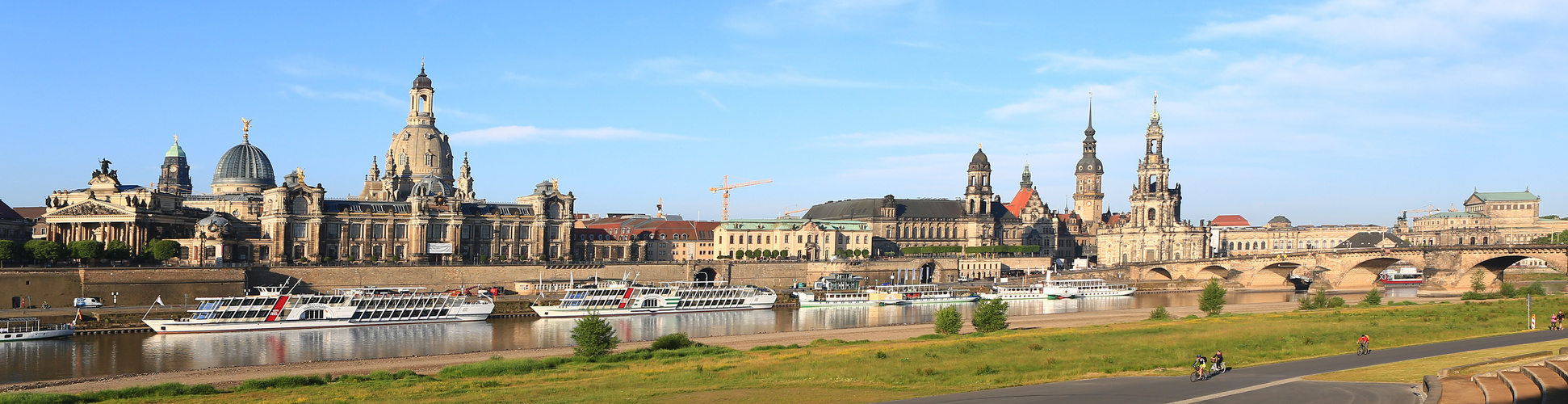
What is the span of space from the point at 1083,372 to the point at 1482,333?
82.8 feet

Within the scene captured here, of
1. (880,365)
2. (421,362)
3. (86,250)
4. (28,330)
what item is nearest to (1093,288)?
(421,362)

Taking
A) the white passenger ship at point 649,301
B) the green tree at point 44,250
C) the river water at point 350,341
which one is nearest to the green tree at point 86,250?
the green tree at point 44,250

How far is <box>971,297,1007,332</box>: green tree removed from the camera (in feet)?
203

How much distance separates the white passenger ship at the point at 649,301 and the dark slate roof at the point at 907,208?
73361mm

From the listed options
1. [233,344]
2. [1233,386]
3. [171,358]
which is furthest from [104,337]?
[1233,386]

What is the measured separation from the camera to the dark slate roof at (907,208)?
174375 mm

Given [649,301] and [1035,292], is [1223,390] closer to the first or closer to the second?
[649,301]

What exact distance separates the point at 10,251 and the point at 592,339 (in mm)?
61257

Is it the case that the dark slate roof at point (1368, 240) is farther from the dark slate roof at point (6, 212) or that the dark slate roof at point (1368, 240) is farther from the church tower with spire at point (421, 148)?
the dark slate roof at point (6, 212)

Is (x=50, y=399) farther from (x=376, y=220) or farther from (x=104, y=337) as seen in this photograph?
(x=376, y=220)

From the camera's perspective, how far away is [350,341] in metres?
67.5

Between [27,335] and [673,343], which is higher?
[673,343]

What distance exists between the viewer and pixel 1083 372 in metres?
38.3

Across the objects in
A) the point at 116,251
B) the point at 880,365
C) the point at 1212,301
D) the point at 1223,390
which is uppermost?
the point at 116,251
